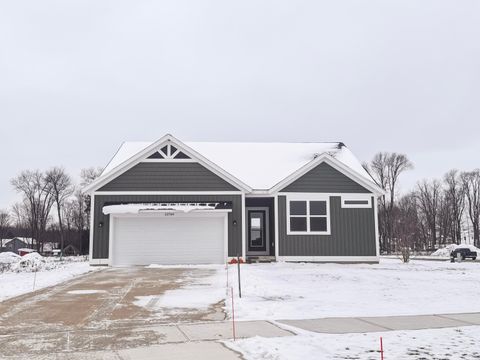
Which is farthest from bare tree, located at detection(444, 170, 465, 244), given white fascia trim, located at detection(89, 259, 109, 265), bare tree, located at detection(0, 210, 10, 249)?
bare tree, located at detection(0, 210, 10, 249)

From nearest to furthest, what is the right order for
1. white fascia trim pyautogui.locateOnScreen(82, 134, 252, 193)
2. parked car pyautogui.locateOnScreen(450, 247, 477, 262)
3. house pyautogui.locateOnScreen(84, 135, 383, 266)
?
1. house pyautogui.locateOnScreen(84, 135, 383, 266)
2. white fascia trim pyautogui.locateOnScreen(82, 134, 252, 193)
3. parked car pyautogui.locateOnScreen(450, 247, 477, 262)

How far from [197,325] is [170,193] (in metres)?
14.8

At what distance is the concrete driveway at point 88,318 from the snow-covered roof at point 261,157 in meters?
10.8

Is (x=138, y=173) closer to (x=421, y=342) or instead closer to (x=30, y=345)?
(x=30, y=345)

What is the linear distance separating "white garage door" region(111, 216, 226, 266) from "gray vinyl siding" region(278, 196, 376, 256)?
3009mm

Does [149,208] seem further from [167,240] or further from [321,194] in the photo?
[321,194]

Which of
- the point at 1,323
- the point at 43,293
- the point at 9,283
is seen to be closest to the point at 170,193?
the point at 9,283

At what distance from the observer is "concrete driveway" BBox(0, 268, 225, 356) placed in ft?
23.8

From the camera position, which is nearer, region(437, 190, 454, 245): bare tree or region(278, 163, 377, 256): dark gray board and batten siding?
region(278, 163, 377, 256): dark gray board and batten siding

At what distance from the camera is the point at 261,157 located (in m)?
27.2

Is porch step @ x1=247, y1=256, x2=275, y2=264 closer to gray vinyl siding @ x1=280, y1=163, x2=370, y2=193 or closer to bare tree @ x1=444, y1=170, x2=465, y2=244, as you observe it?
gray vinyl siding @ x1=280, y1=163, x2=370, y2=193

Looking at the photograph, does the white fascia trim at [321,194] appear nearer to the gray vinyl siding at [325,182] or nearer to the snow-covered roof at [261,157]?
the gray vinyl siding at [325,182]

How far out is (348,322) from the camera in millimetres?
8570

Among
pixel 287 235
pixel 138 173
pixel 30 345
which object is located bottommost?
pixel 30 345
